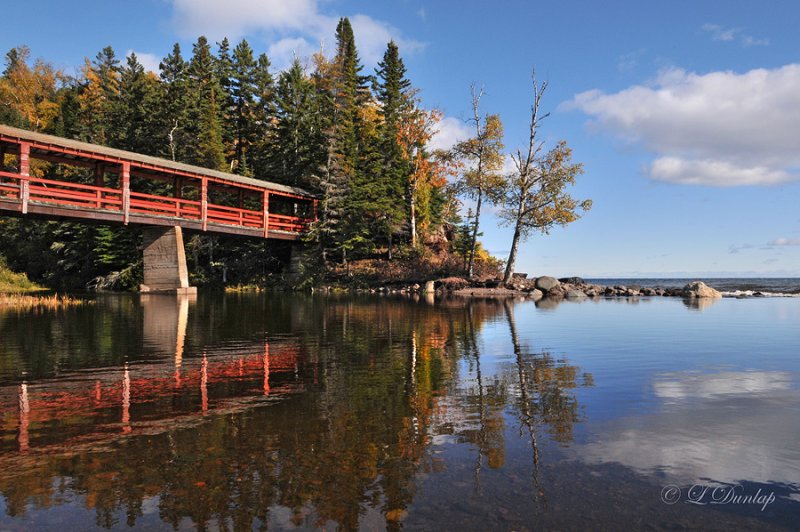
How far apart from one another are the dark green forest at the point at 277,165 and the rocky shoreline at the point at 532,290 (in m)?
3.95

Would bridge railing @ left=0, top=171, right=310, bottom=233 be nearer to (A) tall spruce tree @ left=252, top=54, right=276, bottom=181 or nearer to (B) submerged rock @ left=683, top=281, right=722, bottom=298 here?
(A) tall spruce tree @ left=252, top=54, right=276, bottom=181

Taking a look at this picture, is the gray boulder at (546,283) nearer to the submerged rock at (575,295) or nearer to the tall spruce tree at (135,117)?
the submerged rock at (575,295)

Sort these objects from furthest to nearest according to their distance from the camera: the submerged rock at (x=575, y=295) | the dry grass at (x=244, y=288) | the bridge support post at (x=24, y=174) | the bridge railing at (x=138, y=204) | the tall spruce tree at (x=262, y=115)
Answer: the tall spruce tree at (x=262, y=115), the dry grass at (x=244, y=288), the submerged rock at (x=575, y=295), the bridge railing at (x=138, y=204), the bridge support post at (x=24, y=174)

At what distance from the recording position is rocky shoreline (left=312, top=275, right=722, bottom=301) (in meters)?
32.4

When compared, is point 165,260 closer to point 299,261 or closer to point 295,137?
point 299,261

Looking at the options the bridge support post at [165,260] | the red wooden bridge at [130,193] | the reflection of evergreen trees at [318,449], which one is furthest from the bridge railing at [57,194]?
the reflection of evergreen trees at [318,449]

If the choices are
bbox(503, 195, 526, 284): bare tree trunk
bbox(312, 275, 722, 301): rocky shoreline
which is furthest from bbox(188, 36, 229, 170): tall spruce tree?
bbox(503, 195, 526, 284): bare tree trunk

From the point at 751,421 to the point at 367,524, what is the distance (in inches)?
190

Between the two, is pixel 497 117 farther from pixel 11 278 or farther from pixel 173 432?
pixel 11 278

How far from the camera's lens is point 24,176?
24.0 meters

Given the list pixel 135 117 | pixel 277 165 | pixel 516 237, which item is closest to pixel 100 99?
pixel 135 117

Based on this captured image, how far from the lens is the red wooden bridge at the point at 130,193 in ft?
80.1

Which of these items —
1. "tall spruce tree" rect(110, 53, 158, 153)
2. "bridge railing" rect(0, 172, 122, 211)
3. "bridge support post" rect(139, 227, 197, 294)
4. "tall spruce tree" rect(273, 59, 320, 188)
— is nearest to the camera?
Answer: "bridge railing" rect(0, 172, 122, 211)

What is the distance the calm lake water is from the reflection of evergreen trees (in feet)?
0.07
